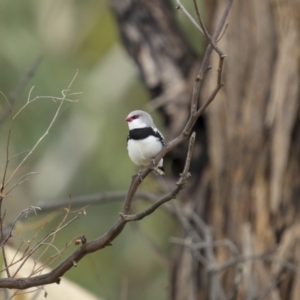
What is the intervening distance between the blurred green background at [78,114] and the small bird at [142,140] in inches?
342

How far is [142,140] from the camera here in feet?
9.56

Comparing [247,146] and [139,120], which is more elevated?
[139,120]

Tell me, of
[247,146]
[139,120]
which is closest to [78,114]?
[247,146]

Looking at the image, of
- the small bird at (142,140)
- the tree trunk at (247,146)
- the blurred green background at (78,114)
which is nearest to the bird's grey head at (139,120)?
the small bird at (142,140)

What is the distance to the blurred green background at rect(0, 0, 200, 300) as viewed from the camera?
1239 cm

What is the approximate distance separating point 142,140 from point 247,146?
2.40m

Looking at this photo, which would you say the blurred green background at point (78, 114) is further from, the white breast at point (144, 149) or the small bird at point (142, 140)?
the white breast at point (144, 149)

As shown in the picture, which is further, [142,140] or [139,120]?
[139,120]

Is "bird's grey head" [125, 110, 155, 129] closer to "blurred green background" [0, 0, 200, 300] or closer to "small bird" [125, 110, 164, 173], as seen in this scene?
"small bird" [125, 110, 164, 173]

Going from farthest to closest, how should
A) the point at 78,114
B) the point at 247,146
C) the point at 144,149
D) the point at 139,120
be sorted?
the point at 78,114 < the point at 247,146 < the point at 139,120 < the point at 144,149

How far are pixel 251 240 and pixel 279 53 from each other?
1.39m

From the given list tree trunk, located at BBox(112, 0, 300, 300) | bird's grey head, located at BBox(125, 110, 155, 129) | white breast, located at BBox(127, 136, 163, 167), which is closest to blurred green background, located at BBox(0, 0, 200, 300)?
tree trunk, located at BBox(112, 0, 300, 300)

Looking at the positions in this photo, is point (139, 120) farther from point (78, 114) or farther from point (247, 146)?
point (78, 114)

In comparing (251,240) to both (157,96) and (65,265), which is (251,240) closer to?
(157,96)
